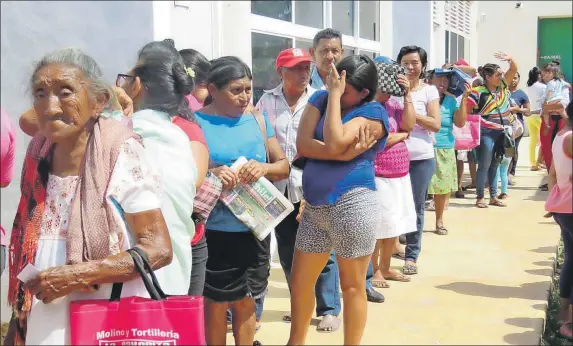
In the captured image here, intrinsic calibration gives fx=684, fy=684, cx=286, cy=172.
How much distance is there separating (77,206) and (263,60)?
12.9 feet

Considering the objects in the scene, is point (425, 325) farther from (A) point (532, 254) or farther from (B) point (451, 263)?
(A) point (532, 254)

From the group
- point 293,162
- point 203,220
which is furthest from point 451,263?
point 203,220

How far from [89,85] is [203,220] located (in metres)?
1.08

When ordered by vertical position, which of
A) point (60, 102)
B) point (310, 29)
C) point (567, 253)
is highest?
point (310, 29)

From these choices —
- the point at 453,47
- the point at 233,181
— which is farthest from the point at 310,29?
the point at 453,47

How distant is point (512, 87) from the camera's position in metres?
9.80

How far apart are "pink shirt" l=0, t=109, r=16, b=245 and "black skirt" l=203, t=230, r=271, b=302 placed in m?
0.97

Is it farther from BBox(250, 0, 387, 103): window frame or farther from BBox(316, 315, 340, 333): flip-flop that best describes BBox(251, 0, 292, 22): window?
BBox(316, 315, 340, 333): flip-flop

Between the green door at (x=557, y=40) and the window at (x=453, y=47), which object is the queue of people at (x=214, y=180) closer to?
the window at (x=453, y=47)

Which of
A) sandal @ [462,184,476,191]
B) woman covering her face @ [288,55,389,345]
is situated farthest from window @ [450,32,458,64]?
woman covering her face @ [288,55,389,345]

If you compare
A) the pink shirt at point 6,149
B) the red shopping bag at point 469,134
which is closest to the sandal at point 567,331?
the pink shirt at point 6,149

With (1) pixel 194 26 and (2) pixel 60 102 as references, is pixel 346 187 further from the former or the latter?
(1) pixel 194 26

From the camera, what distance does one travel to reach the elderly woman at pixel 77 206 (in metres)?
1.98

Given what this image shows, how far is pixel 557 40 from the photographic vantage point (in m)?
13.9
